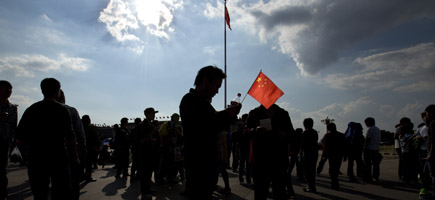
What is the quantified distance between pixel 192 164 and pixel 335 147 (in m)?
5.59

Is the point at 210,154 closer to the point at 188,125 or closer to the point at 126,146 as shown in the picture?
the point at 188,125

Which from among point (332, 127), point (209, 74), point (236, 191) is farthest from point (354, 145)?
point (209, 74)

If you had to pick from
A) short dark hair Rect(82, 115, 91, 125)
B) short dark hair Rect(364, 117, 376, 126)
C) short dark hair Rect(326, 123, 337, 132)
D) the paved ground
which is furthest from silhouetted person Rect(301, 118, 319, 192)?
short dark hair Rect(82, 115, 91, 125)

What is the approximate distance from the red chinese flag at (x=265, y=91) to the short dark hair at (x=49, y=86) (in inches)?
97.3

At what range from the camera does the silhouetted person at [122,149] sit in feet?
30.1

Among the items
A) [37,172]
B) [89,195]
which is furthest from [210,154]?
[89,195]

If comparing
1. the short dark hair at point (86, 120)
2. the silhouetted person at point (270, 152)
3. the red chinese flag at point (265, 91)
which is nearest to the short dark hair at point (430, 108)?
the silhouetted person at point (270, 152)

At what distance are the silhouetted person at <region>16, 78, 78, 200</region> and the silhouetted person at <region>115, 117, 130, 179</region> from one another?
655cm

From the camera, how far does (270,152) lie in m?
3.60

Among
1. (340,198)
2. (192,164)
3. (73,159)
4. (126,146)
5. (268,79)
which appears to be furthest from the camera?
(126,146)

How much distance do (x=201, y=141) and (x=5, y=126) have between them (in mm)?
3582

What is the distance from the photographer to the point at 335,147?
21.9 ft

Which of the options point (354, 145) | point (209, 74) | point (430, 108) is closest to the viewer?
point (209, 74)

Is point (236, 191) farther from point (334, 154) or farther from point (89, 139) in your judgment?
point (89, 139)
